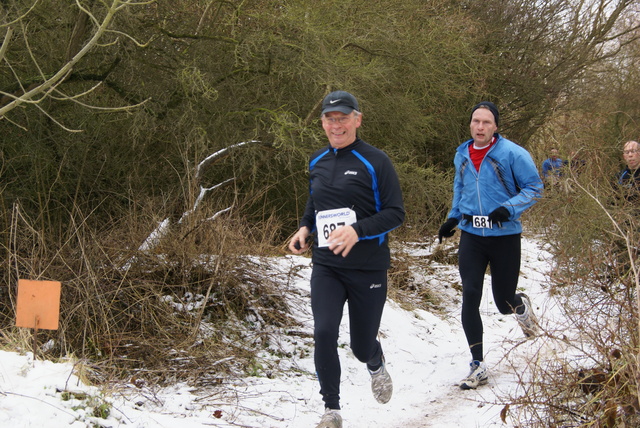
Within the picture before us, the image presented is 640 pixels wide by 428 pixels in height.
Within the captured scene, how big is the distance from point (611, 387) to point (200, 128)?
235 inches

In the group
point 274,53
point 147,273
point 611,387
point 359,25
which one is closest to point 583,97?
point 359,25

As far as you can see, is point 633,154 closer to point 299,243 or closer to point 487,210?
point 487,210

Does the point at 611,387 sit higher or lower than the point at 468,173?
lower

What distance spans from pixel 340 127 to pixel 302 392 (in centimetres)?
211

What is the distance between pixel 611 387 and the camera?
10.3 feet

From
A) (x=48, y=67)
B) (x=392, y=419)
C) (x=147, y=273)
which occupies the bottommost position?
(x=392, y=419)

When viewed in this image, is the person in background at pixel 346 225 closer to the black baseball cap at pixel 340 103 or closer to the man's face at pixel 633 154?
the black baseball cap at pixel 340 103

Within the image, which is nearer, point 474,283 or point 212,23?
point 474,283

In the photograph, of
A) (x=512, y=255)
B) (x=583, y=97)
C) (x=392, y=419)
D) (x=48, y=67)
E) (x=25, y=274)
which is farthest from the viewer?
(x=583, y=97)

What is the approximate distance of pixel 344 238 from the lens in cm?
371

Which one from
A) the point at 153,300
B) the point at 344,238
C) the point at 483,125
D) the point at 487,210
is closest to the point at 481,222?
the point at 487,210

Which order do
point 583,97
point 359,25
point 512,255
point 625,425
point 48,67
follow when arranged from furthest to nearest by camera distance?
point 583,97 → point 359,25 → point 48,67 → point 512,255 → point 625,425

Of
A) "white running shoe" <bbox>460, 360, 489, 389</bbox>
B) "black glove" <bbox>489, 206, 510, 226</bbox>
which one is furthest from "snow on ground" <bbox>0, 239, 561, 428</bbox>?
"black glove" <bbox>489, 206, 510, 226</bbox>

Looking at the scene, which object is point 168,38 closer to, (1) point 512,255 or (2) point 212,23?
(2) point 212,23
